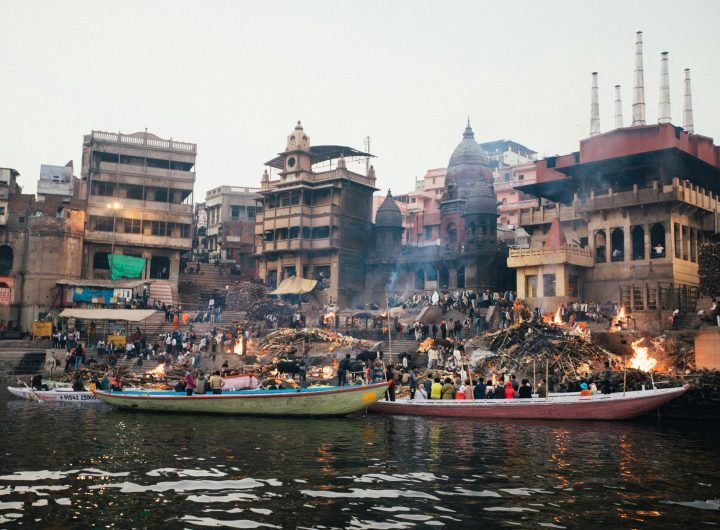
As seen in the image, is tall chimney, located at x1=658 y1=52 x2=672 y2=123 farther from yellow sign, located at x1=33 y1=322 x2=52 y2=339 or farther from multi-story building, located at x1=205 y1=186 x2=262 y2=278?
yellow sign, located at x1=33 y1=322 x2=52 y2=339

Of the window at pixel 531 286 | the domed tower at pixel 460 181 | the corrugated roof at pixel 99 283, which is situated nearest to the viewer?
the window at pixel 531 286

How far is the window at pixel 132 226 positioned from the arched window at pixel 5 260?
358 inches

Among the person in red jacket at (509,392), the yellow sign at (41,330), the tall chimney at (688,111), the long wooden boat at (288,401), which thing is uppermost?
the tall chimney at (688,111)

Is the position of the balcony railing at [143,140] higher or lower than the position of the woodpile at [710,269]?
higher

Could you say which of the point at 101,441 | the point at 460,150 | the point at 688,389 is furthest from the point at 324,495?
the point at 460,150

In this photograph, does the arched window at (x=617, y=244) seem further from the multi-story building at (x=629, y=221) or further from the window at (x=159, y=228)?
the window at (x=159, y=228)

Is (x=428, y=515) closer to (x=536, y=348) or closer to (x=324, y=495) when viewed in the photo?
(x=324, y=495)

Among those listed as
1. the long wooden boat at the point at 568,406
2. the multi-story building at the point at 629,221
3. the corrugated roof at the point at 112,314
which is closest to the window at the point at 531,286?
the multi-story building at the point at 629,221

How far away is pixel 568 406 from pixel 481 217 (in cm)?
3389

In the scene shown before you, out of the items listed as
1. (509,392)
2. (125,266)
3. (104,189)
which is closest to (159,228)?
(125,266)

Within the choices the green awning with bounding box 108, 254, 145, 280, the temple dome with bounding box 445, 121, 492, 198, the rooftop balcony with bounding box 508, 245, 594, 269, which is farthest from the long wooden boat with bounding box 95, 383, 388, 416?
the temple dome with bounding box 445, 121, 492, 198

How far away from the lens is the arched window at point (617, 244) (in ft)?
138

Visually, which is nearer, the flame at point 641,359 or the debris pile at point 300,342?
the flame at point 641,359

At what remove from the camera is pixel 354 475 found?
12.3 m
